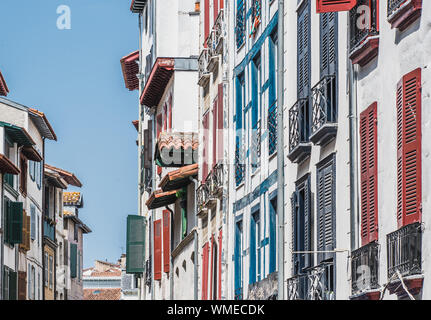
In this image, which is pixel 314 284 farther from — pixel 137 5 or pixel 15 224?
pixel 137 5

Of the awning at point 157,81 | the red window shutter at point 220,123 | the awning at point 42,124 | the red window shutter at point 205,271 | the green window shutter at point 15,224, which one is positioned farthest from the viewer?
the awning at point 42,124

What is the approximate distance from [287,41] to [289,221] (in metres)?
3.66

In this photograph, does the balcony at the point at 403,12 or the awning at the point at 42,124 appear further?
the awning at the point at 42,124

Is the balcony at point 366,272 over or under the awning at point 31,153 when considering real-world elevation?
under

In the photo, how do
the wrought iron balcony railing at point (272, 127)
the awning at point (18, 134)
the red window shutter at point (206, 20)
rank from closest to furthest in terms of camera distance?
the wrought iron balcony railing at point (272, 127)
the red window shutter at point (206, 20)
the awning at point (18, 134)

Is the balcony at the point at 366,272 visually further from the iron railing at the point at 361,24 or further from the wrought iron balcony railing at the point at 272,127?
the wrought iron balcony railing at the point at 272,127

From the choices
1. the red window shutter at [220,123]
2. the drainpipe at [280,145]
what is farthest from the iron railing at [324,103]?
the red window shutter at [220,123]

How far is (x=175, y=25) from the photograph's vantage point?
159 ft

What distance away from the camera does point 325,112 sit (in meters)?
22.8

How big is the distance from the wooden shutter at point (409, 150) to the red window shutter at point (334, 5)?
2.93 meters

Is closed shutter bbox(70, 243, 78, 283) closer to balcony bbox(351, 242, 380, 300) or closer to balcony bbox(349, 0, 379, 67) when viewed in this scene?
balcony bbox(349, 0, 379, 67)

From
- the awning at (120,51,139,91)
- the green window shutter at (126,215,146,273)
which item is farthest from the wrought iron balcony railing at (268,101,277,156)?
the awning at (120,51,139,91)

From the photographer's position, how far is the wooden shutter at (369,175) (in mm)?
19812
